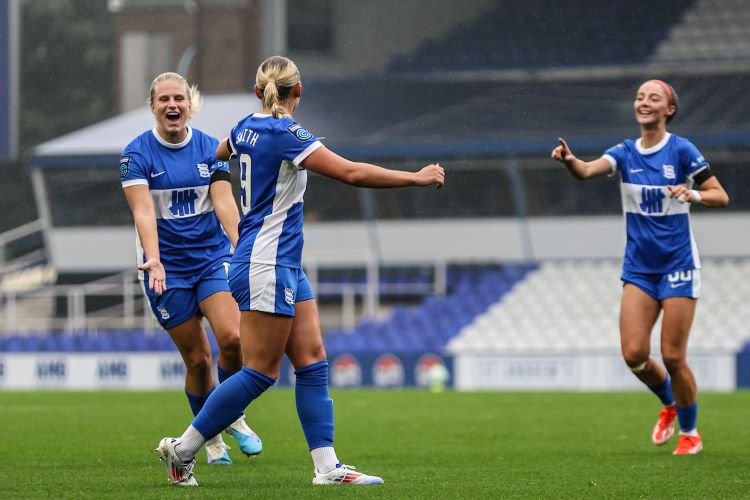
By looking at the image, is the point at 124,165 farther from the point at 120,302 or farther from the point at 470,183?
the point at 120,302

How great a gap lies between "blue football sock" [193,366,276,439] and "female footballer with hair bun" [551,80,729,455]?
128 inches

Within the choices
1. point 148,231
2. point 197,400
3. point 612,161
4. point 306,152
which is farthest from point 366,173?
point 612,161

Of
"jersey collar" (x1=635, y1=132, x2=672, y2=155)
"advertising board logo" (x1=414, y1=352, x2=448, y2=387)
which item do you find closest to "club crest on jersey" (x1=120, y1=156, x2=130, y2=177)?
"jersey collar" (x1=635, y1=132, x2=672, y2=155)

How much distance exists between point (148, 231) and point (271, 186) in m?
1.21

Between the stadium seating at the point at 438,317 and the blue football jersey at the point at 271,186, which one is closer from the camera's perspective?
the blue football jersey at the point at 271,186

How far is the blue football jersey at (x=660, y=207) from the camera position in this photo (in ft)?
32.1

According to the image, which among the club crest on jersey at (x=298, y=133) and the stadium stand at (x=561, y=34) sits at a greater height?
the stadium stand at (x=561, y=34)

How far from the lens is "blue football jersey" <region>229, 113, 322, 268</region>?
7.16 metres

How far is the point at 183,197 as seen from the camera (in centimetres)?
877

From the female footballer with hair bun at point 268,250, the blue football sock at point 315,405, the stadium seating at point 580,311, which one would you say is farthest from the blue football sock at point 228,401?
the stadium seating at point 580,311

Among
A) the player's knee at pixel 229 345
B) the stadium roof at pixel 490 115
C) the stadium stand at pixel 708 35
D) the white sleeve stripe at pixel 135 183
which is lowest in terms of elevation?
the player's knee at pixel 229 345

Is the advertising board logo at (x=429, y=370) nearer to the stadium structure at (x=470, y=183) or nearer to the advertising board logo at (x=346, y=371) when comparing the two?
the advertising board logo at (x=346, y=371)

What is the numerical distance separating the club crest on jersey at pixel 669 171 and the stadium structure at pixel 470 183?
1783 centimetres

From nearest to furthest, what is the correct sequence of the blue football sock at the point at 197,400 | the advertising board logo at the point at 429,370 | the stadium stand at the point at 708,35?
the blue football sock at the point at 197,400 → the advertising board logo at the point at 429,370 → the stadium stand at the point at 708,35
